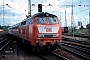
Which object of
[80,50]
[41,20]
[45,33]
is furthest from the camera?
[80,50]

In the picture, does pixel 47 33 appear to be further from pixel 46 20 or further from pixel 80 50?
pixel 80 50

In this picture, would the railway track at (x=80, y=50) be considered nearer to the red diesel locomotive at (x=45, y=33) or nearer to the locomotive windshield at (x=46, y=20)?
the red diesel locomotive at (x=45, y=33)

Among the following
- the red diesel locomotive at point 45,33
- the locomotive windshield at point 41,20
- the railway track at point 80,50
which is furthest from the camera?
the locomotive windshield at point 41,20

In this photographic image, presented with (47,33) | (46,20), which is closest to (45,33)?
(47,33)

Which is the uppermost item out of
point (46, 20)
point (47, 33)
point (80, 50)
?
point (46, 20)

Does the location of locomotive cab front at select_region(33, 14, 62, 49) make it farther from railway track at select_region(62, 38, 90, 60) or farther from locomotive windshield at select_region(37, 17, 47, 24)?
railway track at select_region(62, 38, 90, 60)

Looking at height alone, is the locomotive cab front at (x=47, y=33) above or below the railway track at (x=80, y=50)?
above

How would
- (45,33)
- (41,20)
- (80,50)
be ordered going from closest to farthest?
(45,33) < (41,20) < (80,50)

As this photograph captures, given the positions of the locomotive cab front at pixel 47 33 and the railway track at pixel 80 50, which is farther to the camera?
the locomotive cab front at pixel 47 33

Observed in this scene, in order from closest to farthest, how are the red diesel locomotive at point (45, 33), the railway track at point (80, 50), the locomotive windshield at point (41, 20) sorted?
the railway track at point (80, 50) < the red diesel locomotive at point (45, 33) < the locomotive windshield at point (41, 20)

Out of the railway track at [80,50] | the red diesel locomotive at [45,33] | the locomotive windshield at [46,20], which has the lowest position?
the railway track at [80,50]

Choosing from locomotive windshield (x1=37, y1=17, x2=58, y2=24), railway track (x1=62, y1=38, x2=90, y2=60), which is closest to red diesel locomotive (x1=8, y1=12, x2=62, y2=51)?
locomotive windshield (x1=37, y1=17, x2=58, y2=24)

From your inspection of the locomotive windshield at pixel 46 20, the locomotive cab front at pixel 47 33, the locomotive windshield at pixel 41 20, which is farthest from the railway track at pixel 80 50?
the locomotive windshield at pixel 41 20

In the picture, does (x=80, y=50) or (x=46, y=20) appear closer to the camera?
(x=46, y=20)
